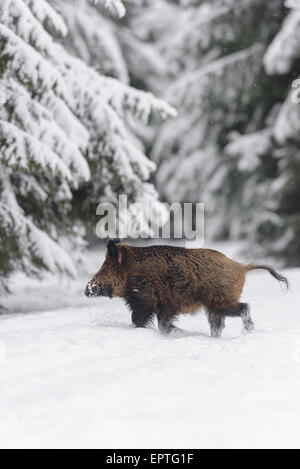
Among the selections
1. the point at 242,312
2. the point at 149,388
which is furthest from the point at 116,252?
the point at 149,388

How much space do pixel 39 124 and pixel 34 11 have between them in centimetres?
157

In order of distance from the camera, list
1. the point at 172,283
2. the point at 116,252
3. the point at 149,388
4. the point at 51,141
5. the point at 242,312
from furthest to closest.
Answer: the point at 51,141, the point at 116,252, the point at 172,283, the point at 242,312, the point at 149,388

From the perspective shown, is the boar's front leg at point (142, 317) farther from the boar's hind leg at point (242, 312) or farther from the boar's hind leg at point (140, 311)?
the boar's hind leg at point (242, 312)

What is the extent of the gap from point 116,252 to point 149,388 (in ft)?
6.71

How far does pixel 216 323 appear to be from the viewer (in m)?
5.56

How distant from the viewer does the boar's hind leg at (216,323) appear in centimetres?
553

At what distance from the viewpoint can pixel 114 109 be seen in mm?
8938

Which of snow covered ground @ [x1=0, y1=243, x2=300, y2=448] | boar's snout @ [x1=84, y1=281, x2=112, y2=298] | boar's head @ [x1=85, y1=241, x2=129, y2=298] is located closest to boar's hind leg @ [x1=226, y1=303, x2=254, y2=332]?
snow covered ground @ [x1=0, y1=243, x2=300, y2=448]

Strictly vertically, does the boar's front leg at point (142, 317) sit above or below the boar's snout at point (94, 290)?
below

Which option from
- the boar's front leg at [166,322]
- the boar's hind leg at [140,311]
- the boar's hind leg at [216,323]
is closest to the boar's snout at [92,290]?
the boar's hind leg at [140,311]

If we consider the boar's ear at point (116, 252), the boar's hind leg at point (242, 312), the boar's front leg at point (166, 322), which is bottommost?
the boar's front leg at point (166, 322)

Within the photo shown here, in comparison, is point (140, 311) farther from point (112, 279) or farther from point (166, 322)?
point (112, 279)

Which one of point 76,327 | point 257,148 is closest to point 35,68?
point 76,327

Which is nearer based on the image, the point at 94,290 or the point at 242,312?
the point at 242,312
